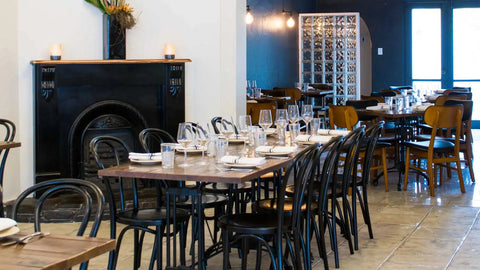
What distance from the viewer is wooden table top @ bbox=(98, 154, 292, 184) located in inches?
128

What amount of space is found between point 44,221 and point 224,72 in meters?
2.35

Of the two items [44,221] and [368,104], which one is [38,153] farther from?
[368,104]

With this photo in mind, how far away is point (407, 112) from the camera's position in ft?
24.0

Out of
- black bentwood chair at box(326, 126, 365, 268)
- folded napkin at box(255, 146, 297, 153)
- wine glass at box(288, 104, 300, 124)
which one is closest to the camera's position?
folded napkin at box(255, 146, 297, 153)

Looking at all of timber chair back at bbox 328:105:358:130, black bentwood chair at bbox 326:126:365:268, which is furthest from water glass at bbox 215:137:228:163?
timber chair back at bbox 328:105:358:130

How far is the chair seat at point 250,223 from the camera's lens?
11.3ft

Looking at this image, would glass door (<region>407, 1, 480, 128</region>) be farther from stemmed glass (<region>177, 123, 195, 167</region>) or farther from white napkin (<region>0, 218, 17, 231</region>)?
white napkin (<region>0, 218, 17, 231</region>)

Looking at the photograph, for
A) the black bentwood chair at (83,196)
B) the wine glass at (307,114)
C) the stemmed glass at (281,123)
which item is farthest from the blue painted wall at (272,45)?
the black bentwood chair at (83,196)

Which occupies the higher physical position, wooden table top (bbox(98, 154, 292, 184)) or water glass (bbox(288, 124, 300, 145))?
→ water glass (bbox(288, 124, 300, 145))

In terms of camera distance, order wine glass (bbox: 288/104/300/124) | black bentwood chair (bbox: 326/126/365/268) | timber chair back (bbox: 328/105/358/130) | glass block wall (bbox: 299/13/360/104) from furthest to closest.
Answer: glass block wall (bbox: 299/13/360/104)
timber chair back (bbox: 328/105/358/130)
wine glass (bbox: 288/104/300/124)
black bentwood chair (bbox: 326/126/365/268)

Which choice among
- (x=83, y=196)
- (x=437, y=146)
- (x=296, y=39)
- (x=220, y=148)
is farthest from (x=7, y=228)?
(x=296, y=39)

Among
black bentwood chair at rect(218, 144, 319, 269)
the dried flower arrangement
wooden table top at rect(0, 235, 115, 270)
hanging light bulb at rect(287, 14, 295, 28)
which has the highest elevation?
hanging light bulb at rect(287, 14, 295, 28)

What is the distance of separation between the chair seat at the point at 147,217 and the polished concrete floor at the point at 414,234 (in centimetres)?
58

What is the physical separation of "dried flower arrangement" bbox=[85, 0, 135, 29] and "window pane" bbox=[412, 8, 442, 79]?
9.50 m
